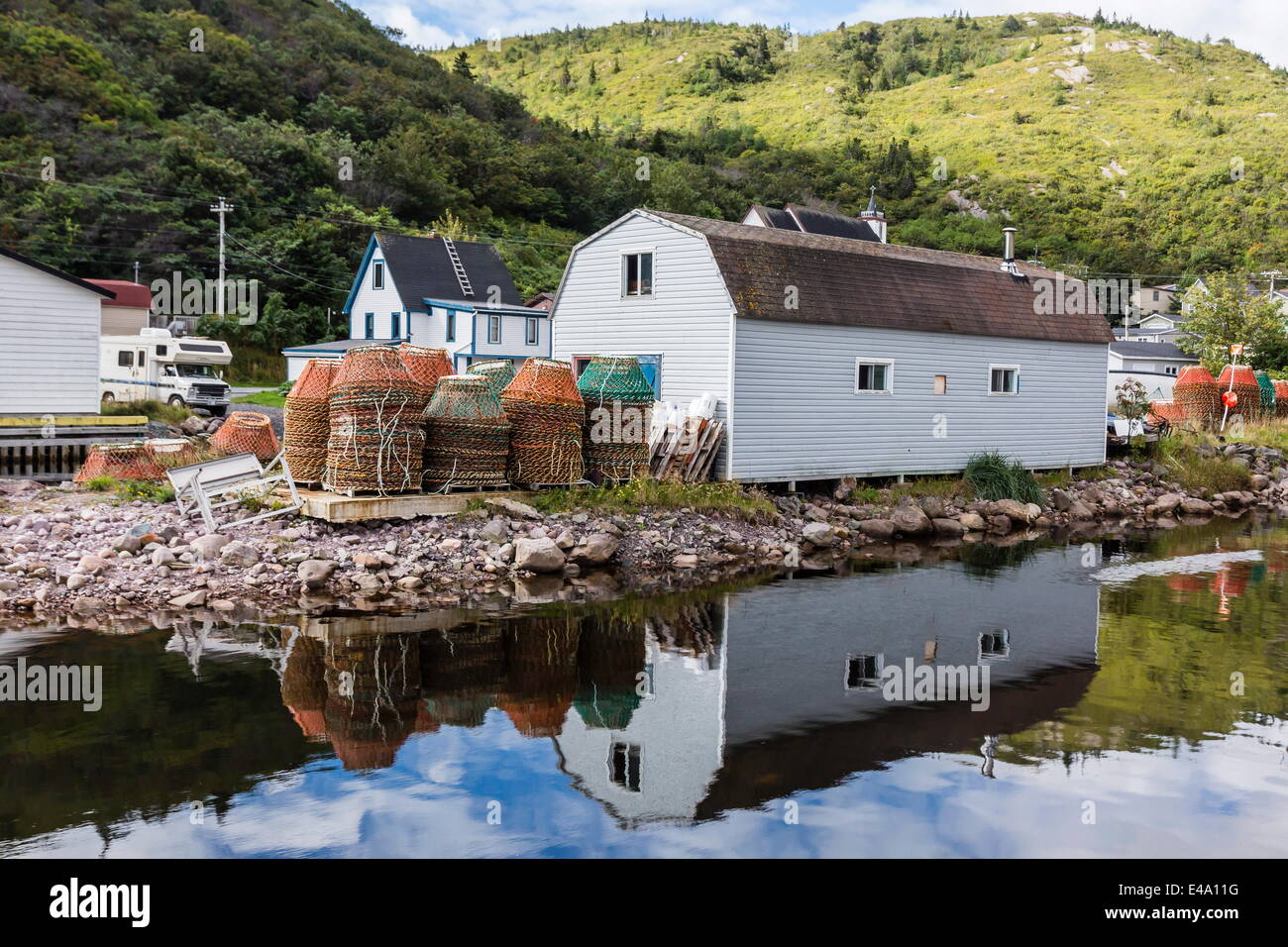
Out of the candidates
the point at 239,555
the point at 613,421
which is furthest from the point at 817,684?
the point at 613,421

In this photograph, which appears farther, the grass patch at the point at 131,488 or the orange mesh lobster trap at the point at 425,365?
the orange mesh lobster trap at the point at 425,365

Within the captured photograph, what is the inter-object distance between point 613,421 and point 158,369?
21450mm

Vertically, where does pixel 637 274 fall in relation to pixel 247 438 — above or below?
above

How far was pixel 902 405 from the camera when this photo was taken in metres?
24.2

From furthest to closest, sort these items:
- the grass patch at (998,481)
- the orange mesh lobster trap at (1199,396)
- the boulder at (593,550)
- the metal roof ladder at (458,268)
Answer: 1. the metal roof ladder at (458,268)
2. the orange mesh lobster trap at (1199,396)
3. the grass patch at (998,481)
4. the boulder at (593,550)

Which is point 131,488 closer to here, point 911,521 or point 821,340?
point 821,340

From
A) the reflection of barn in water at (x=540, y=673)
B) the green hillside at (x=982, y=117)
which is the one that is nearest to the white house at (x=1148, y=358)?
the green hillside at (x=982, y=117)

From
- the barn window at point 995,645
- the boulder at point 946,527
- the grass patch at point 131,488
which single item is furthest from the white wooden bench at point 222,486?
the boulder at point 946,527

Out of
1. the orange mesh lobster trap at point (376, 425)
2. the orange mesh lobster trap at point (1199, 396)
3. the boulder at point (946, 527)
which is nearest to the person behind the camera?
the orange mesh lobster trap at point (376, 425)

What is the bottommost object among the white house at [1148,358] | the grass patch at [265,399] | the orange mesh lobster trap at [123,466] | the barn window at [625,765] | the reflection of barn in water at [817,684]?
the barn window at [625,765]

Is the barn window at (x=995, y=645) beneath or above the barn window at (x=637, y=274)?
beneath

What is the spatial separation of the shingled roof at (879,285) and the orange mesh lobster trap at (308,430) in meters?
7.74

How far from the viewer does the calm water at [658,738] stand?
803 cm

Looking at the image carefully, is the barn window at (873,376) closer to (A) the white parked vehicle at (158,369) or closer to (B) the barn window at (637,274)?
(B) the barn window at (637,274)
